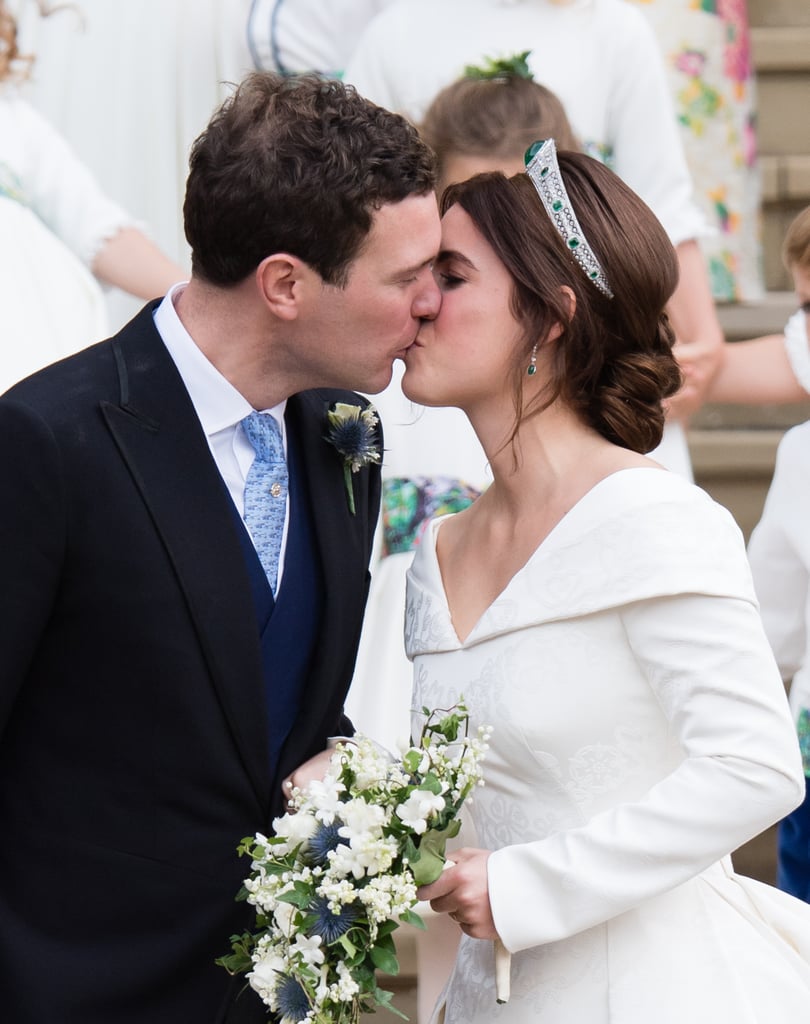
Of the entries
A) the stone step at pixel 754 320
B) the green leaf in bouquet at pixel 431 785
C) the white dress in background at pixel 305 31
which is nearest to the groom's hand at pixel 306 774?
the green leaf in bouquet at pixel 431 785

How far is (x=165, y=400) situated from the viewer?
6.31 ft

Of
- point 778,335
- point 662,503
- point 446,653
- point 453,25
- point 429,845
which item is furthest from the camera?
point 778,335

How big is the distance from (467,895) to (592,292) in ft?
2.79

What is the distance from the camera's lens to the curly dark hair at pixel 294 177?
77.2 inches

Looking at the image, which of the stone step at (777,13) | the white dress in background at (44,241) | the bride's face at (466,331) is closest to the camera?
the bride's face at (466,331)

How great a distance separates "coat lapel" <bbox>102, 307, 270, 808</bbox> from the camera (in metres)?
1.86

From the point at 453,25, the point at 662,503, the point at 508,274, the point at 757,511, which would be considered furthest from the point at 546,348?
the point at 757,511

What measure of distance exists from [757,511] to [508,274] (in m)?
2.61

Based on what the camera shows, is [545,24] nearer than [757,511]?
Yes

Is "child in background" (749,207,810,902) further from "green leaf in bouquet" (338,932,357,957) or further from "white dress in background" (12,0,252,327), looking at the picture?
"white dress in background" (12,0,252,327)

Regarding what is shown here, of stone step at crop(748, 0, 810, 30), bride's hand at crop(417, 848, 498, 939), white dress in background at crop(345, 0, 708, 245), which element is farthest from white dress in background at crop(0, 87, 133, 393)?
stone step at crop(748, 0, 810, 30)

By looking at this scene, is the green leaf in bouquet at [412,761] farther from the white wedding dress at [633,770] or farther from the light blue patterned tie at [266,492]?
the light blue patterned tie at [266,492]

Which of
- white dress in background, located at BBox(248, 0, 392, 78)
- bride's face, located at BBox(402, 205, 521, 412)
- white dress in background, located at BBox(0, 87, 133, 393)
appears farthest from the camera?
white dress in background, located at BBox(248, 0, 392, 78)

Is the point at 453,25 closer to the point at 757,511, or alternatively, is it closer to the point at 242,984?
the point at 757,511
